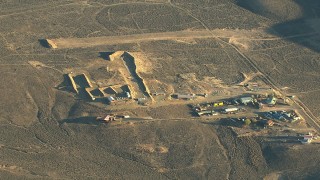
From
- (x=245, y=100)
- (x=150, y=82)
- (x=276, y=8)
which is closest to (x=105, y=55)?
(x=150, y=82)

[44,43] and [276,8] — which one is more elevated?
[276,8]

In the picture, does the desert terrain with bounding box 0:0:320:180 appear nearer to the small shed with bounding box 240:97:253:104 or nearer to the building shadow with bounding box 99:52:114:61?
the building shadow with bounding box 99:52:114:61

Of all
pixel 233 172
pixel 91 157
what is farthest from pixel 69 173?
pixel 233 172

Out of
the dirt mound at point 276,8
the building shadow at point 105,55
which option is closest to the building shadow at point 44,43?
the building shadow at point 105,55

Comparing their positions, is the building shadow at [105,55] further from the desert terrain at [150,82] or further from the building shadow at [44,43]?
the building shadow at [44,43]

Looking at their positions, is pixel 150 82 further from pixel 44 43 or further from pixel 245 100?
pixel 44 43

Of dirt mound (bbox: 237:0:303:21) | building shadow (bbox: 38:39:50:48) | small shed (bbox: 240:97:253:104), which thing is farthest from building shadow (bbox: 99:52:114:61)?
dirt mound (bbox: 237:0:303:21)
